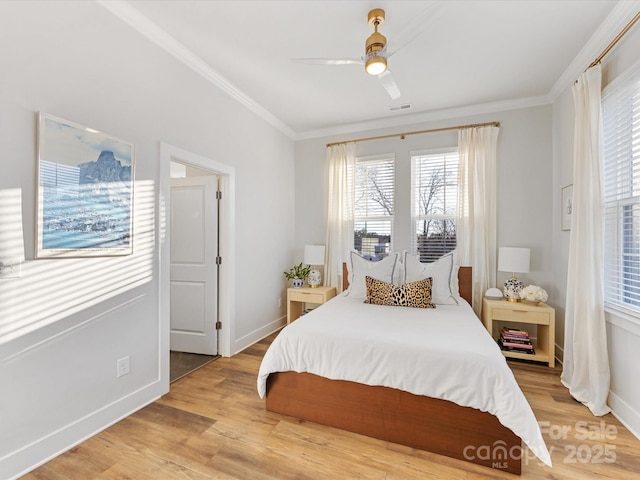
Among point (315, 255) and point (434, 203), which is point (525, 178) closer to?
point (434, 203)

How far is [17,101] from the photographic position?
1.62 metres

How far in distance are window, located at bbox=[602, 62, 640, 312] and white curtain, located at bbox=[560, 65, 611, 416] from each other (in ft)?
0.38

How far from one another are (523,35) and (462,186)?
5.31 feet

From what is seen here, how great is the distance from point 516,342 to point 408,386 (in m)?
2.05

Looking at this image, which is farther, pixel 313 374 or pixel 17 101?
pixel 313 374

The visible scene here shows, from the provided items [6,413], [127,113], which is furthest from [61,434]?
[127,113]

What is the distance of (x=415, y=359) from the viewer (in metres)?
1.86

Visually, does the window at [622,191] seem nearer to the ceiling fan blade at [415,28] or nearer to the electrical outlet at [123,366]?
the ceiling fan blade at [415,28]

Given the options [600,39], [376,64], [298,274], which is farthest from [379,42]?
[298,274]

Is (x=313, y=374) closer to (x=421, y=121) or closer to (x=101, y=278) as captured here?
(x=101, y=278)

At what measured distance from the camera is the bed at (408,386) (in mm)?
1680

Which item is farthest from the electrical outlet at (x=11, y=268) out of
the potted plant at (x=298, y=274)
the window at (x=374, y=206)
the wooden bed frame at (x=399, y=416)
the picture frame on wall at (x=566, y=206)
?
the picture frame on wall at (x=566, y=206)

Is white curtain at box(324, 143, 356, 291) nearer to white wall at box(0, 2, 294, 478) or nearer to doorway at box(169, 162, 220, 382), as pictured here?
doorway at box(169, 162, 220, 382)

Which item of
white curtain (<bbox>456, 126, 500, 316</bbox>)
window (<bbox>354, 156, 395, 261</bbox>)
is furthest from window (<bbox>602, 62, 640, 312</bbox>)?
window (<bbox>354, 156, 395, 261</bbox>)
